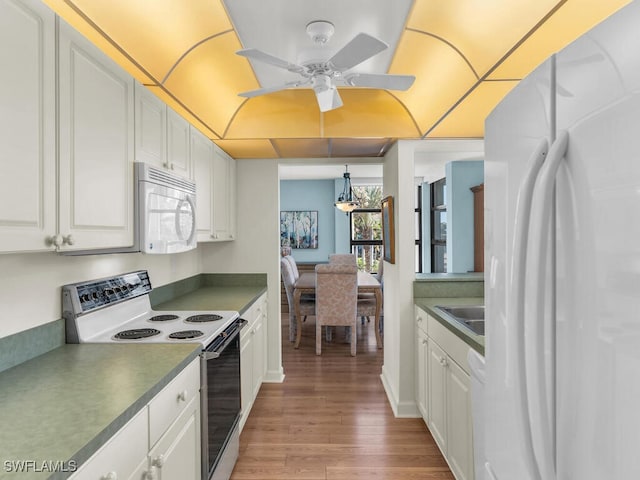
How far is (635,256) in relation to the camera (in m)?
0.53

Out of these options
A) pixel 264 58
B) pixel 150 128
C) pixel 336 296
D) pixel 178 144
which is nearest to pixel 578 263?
pixel 264 58

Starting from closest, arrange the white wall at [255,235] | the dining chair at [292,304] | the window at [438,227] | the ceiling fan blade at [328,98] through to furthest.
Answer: the ceiling fan blade at [328,98]
the white wall at [255,235]
the dining chair at [292,304]
the window at [438,227]

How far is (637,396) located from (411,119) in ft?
8.30

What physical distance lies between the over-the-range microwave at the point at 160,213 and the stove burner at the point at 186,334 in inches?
16.5

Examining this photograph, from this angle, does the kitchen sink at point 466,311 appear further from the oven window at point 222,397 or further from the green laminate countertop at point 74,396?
the green laminate countertop at point 74,396

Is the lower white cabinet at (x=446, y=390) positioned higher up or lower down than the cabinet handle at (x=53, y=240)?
lower down

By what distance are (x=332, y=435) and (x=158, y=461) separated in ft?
5.41

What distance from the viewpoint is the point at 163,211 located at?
1.99 metres

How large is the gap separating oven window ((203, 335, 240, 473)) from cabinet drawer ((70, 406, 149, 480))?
2.02 feet

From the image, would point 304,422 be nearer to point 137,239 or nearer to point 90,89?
point 137,239

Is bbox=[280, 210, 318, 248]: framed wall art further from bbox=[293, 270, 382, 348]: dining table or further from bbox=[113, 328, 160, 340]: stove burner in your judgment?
bbox=[113, 328, 160, 340]: stove burner

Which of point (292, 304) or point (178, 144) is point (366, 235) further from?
point (178, 144)

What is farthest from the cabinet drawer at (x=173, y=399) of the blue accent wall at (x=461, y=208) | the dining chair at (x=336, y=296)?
the blue accent wall at (x=461, y=208)

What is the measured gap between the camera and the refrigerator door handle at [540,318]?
67 centimetres
